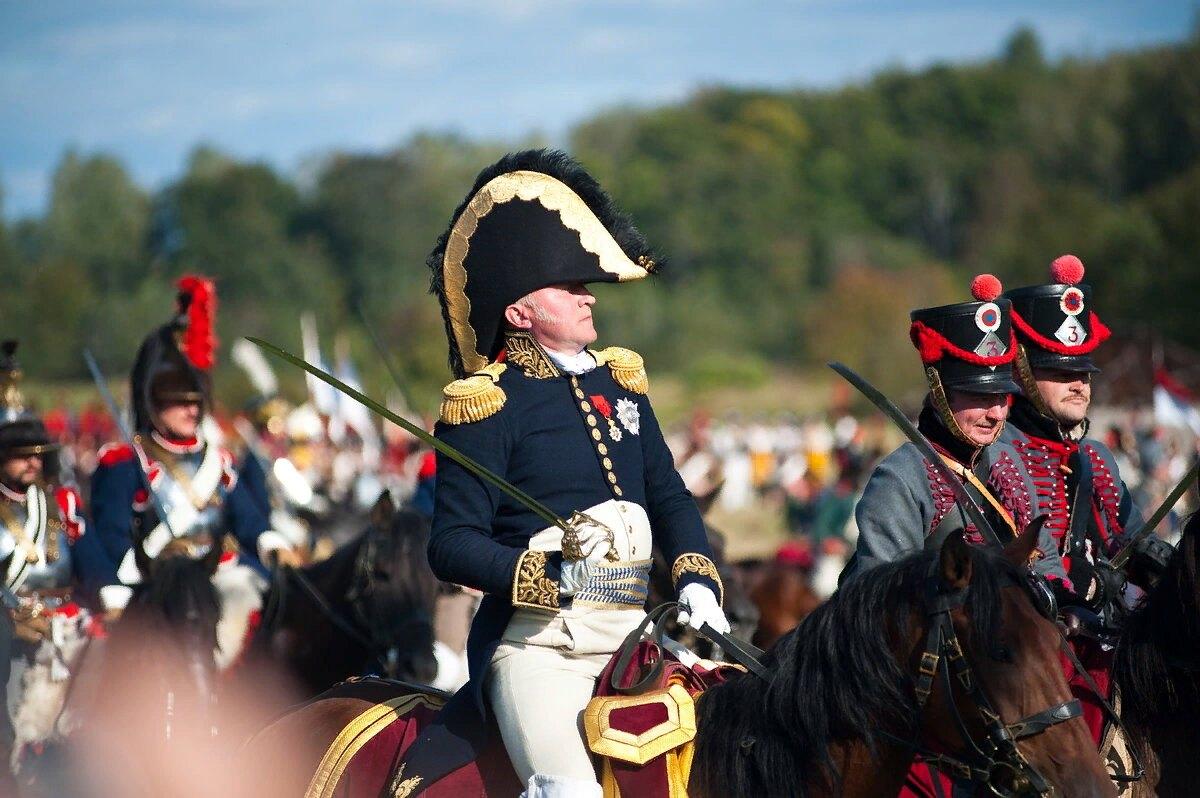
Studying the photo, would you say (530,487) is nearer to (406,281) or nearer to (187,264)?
(187,264)

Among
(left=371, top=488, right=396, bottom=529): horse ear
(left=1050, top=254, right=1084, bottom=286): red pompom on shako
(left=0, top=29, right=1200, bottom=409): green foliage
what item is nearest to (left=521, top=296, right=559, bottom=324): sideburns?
(left=1050, top=254, right=1084, bottom=286): red pompom on shako

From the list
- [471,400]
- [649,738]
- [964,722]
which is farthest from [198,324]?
[964,722]

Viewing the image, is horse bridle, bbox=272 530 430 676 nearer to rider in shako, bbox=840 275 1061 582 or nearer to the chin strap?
rider in shako, bbox=840 275 1061 582

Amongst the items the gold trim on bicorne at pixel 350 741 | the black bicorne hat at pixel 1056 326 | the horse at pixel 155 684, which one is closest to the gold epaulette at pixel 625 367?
the gold trim on bicorne at pixel 350 741

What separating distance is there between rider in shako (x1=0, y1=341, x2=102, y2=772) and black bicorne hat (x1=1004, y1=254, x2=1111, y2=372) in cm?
529

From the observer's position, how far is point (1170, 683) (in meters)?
5.04

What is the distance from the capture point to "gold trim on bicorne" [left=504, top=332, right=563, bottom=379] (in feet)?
15.9

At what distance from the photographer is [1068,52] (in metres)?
123

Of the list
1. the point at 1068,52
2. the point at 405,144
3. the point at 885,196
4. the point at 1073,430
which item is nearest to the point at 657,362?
the point at 885,196

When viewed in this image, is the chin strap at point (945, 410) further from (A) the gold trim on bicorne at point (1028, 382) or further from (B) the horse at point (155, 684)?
(B) the horse at point (155, 684)

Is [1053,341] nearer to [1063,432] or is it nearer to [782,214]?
[1063,432]

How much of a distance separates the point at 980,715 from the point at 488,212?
2.12 metres

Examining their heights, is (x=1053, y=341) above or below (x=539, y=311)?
below

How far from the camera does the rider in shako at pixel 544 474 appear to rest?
14.6ft
